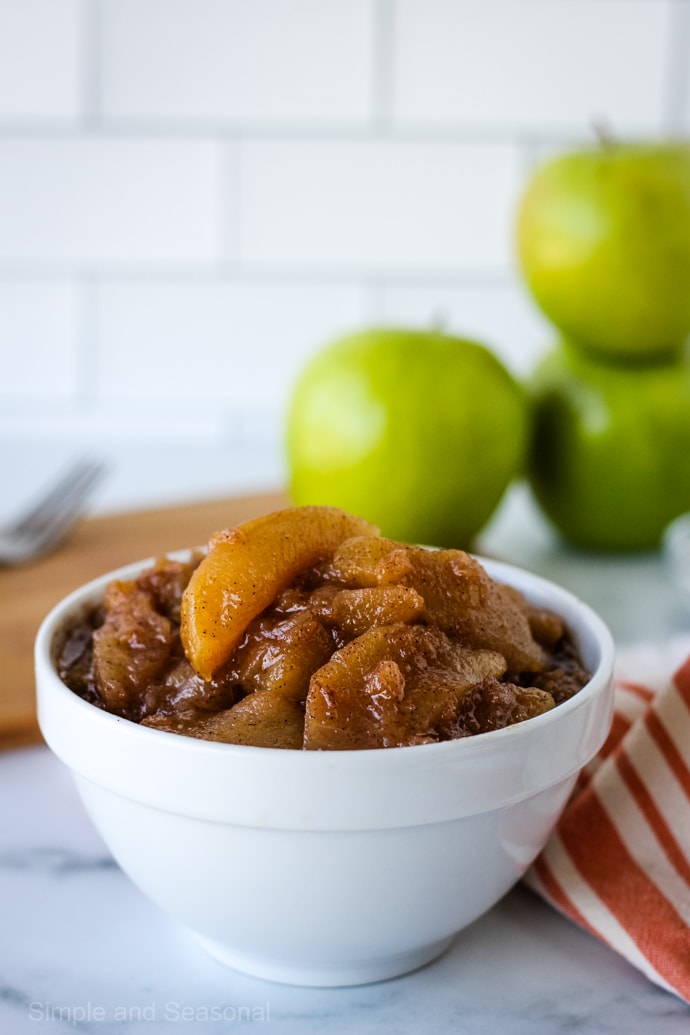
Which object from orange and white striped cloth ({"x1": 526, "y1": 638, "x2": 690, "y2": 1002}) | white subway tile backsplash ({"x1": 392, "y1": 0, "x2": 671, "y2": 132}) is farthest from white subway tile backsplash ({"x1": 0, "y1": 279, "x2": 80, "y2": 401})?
orange and white striped cloth ({"x1": 526, "y1": 638, "x2": 690, "y2": 1002})

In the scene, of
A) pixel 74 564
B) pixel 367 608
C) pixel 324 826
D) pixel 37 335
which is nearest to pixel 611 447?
pixel 74 564

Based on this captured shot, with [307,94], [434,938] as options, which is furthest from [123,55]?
[434,938]

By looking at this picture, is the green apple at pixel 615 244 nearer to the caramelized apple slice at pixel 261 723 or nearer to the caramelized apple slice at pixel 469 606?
the caramelized apple slice at pixel 469 606

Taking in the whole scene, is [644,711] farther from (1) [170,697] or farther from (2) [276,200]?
(2) [276,200]

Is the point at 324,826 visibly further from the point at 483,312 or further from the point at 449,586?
the point at 483,312

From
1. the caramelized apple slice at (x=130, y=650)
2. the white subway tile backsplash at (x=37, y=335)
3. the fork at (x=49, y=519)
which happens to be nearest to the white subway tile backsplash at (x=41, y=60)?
the white subway tile backsplash at (x=37, y=335)
